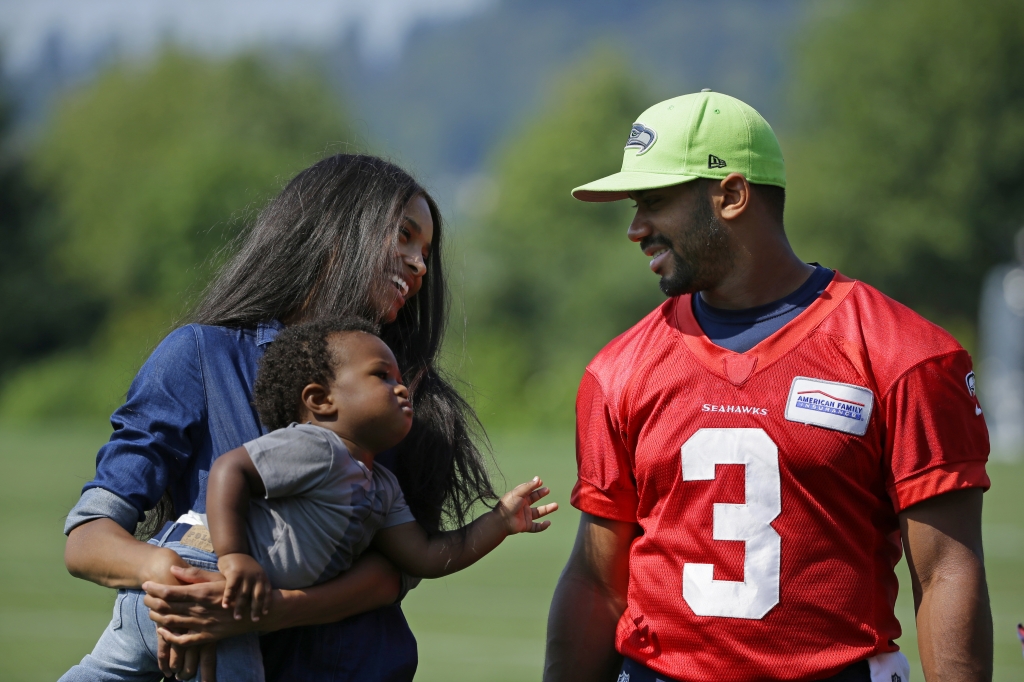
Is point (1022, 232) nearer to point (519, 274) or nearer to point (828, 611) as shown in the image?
point (519, 274)

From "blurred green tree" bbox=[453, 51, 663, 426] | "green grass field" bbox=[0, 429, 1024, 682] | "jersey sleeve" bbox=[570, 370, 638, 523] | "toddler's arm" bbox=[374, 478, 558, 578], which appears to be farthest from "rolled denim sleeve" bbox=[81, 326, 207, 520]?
"blurred green tree" bbox=[453, 51, 663, 426]

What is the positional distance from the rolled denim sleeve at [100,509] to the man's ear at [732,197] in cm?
157

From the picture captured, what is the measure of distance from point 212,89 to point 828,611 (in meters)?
59.3

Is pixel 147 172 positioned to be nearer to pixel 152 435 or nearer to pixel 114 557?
pixel 152 435

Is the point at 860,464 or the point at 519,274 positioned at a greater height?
the point at 519,274

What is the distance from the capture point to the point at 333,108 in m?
58.2

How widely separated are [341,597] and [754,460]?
997mm

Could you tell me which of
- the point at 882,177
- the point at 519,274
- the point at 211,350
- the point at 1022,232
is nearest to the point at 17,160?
the point at 519,274

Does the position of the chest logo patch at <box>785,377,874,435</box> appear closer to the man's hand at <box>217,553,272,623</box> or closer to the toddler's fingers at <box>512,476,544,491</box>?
the toddler's fingers at <box>512,476,544,491</box>

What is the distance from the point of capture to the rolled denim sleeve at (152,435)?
2510 millimetres

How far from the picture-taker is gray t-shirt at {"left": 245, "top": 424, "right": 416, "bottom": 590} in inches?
94.8

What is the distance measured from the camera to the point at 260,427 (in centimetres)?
262

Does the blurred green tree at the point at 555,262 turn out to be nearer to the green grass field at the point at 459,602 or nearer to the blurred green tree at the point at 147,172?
the blurred green tree at the point at 147,172

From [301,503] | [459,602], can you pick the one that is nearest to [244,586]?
[301,503]
